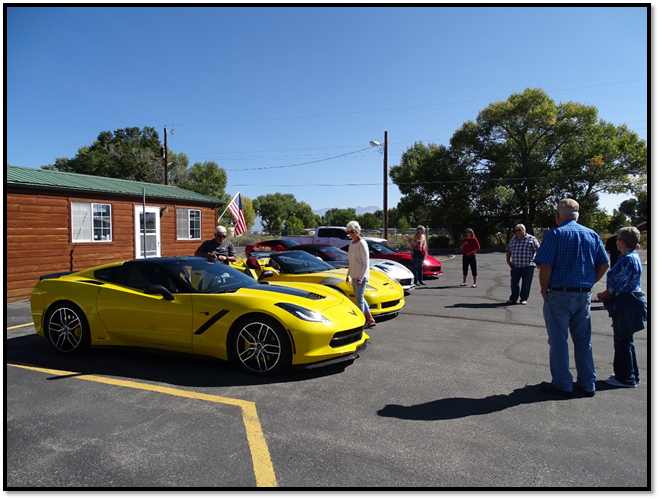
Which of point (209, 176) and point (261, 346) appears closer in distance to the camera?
point (261, 346)

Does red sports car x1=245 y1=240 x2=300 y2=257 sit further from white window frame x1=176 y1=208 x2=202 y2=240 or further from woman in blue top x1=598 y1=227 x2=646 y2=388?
woman in blue top x1=598 y1=227 x2=646 y2=388

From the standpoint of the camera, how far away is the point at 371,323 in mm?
6512

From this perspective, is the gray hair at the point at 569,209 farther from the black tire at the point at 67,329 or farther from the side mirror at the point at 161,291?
the black tire at the point at 67,329

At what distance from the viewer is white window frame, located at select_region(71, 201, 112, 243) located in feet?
42.2

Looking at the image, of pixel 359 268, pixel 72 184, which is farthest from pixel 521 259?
pixel 72 184

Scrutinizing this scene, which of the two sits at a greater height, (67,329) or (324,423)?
(67,329)

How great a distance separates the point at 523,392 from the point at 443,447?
1.50 meters

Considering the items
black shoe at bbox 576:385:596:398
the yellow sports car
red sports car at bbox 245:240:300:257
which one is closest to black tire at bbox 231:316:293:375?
the yellow sports car

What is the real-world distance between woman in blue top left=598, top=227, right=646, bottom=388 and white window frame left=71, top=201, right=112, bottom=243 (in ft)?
44.1

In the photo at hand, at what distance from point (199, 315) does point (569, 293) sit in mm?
3767

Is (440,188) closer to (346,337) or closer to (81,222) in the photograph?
(81,222)

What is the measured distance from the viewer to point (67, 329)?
5.37 metres

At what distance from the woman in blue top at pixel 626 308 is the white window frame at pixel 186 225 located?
15.6 meters
